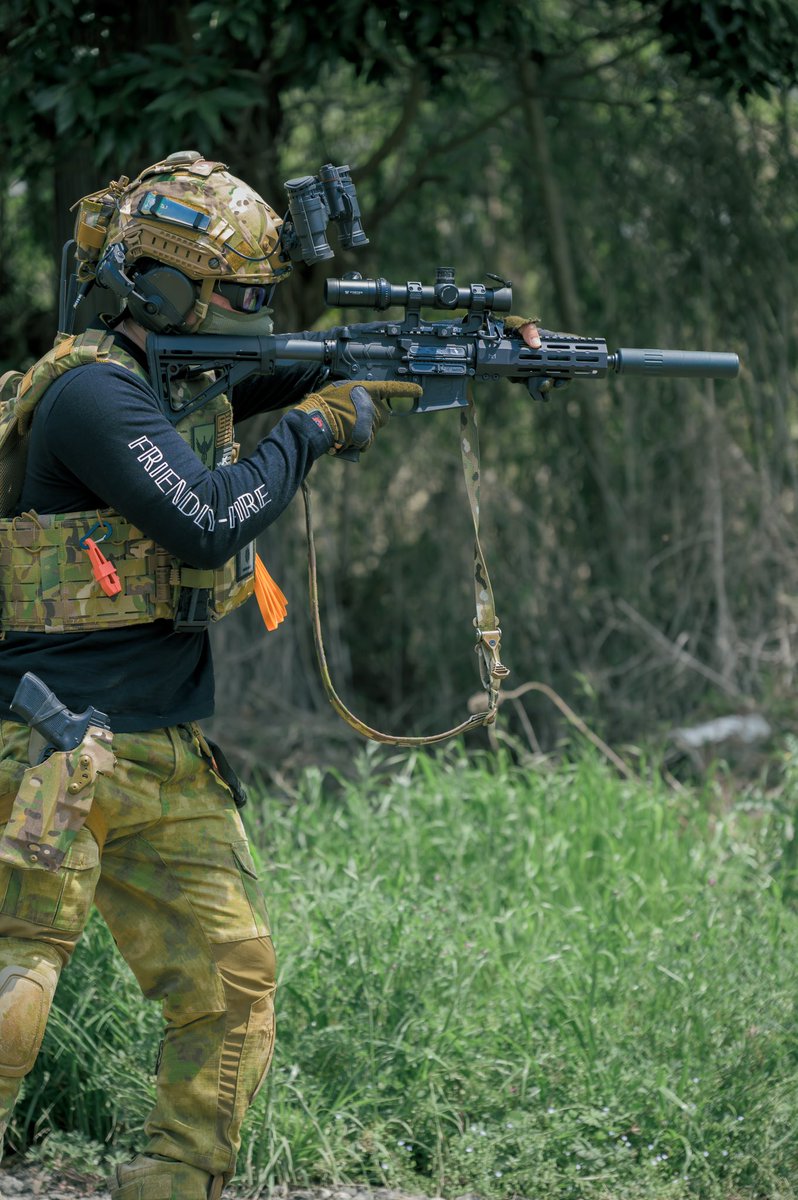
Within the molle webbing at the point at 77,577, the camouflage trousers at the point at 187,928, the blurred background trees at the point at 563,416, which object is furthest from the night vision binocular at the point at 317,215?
the blurred background trees at the point at 563,416

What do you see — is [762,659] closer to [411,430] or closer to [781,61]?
[411,430]

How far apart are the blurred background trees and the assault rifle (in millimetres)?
2816

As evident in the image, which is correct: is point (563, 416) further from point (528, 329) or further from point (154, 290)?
point (154, 290)

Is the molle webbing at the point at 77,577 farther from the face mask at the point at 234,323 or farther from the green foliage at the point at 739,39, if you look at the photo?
the green foliage at the point at 739,39

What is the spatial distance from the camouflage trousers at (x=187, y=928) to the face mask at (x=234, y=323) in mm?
810

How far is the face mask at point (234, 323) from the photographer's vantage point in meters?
2.88

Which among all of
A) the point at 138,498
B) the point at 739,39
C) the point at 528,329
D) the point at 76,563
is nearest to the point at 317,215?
the point at 528,329

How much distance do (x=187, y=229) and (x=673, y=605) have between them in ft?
13.7

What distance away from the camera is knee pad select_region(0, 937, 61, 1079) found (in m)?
2.59

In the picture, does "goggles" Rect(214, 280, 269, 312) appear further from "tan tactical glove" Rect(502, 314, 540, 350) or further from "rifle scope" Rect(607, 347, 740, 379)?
"rifle scope" Rect(607, 347, 740, 379)

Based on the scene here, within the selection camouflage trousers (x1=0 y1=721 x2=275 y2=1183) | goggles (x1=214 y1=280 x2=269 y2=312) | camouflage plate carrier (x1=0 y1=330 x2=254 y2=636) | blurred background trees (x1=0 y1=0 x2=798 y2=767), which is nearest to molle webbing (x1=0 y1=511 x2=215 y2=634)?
camouflage plate carrier (x1=0 y1=330 x2=254 y2=636)

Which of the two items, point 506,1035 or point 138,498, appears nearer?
point 138,498

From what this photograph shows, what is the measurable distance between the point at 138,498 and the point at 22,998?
94cm

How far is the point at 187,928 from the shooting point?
111 inches
